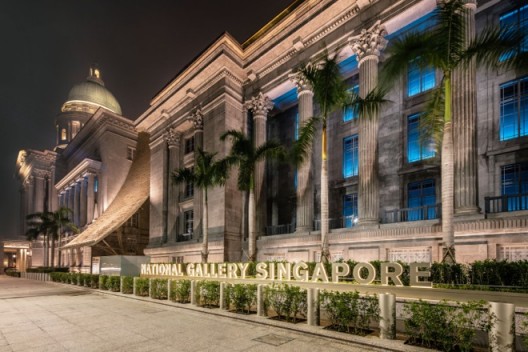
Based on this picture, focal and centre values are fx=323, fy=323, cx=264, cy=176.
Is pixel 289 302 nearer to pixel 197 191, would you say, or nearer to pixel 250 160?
pixel 250 160

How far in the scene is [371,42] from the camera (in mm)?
23016

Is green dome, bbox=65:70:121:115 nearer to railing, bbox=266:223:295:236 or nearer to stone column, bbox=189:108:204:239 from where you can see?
stone column, bbox=189:108:204:239

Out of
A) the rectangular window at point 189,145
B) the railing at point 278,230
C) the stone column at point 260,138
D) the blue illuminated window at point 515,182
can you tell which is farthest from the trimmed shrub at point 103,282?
the blue illuminated window at point 515,182

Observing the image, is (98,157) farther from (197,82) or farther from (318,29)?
(318,29)

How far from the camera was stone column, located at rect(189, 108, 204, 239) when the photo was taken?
33.8 meters

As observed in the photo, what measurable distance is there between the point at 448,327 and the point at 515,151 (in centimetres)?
1691

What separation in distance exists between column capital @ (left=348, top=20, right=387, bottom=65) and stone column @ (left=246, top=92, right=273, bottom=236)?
11.1 metres

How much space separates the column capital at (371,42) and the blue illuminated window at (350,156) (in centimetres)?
740

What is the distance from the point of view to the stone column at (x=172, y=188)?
38938 millimetres

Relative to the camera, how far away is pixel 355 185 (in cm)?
2766

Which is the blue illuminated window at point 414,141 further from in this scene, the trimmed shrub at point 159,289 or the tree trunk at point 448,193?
the trimmed shrub at point 159,289

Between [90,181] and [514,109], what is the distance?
5816 cm

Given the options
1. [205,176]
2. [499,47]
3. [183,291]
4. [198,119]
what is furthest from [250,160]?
[499,47]

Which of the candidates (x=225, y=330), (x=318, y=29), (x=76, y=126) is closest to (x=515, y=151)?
(x=318, y=29)
